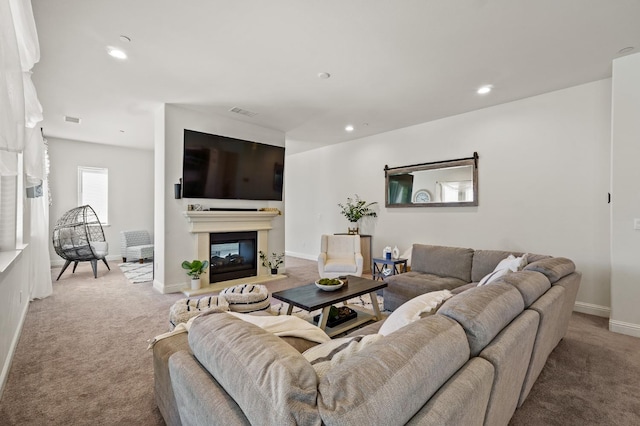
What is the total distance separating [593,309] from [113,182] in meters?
8.76

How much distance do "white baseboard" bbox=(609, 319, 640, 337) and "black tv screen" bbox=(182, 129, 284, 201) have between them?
4.61 meters

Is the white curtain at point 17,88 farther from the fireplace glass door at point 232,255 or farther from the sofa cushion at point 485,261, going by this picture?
the sofa cushion at point 485,261

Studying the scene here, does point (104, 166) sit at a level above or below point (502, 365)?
above

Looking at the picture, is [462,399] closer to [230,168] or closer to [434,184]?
[434,184]

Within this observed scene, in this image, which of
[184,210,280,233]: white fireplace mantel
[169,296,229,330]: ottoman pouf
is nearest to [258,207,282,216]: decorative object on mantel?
[184,210,280,233]: white fireplace mantel

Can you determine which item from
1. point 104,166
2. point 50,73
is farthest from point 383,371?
point 104,166

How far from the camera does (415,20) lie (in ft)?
7.60

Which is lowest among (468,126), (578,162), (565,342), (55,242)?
(565,342)

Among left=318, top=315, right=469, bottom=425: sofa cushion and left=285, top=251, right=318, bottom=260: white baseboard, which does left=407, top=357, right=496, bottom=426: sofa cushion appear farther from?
left=285, top=251, right=318, bottom=260: white baseboard

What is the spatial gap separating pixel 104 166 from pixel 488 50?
7486 millimetres

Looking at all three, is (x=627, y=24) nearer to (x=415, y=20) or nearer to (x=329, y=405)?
(x=415, y=20)

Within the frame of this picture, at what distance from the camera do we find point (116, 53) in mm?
2791

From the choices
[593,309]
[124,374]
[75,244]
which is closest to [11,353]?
[124,374]

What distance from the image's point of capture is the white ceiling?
221cm
